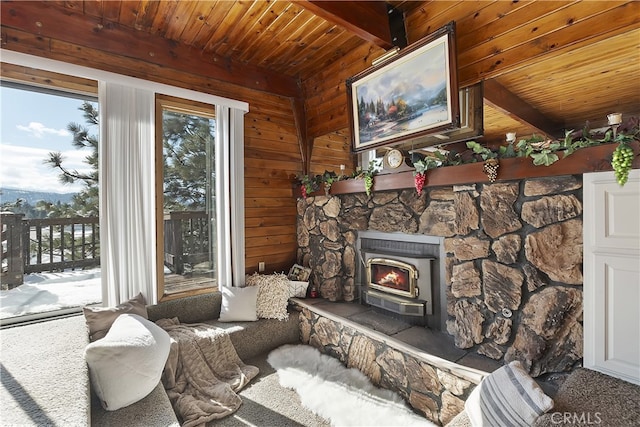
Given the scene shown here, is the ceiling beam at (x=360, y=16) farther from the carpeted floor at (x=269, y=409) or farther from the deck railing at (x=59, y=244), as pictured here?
the carpeted floor at (x=269, y=409)

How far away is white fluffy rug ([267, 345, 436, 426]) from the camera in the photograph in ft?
6.15

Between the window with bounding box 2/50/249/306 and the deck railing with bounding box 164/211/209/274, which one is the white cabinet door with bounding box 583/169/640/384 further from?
the deck railing with bounding box 164/211/209/274

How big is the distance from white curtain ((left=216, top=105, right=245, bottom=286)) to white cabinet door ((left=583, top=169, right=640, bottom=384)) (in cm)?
272

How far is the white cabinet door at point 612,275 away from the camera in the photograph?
137 centimetres

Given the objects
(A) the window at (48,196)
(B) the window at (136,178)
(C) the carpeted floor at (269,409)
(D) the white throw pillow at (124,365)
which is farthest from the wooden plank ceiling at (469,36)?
(C) the carpeted floor at (269,409)

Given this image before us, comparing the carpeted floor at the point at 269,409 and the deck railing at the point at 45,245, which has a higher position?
the deck railing at the point at 45,245

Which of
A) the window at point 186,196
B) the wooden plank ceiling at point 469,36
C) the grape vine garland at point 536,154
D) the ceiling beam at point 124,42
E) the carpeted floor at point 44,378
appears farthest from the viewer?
the window at point 186,196

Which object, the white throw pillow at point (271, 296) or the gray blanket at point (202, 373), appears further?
the white throw pillow at point (271, 296)

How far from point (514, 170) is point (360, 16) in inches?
58.5

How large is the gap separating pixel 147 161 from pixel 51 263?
1137 mm

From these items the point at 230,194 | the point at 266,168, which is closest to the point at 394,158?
the point at 266,168

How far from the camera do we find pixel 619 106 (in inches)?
69.4

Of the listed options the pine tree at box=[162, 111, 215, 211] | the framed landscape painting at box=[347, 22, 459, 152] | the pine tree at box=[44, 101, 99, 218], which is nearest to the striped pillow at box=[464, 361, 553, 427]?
the framed landscape painting at box=[347, 22, 459, 152]

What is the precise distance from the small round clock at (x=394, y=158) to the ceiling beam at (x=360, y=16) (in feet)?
2.68
